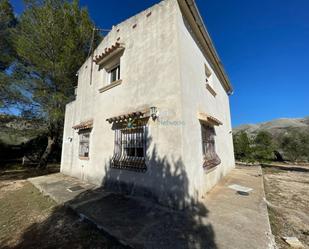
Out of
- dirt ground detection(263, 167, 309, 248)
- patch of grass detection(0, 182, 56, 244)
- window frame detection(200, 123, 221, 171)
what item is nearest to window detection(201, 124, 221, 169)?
window frame detection(200, 123, 221, 171)

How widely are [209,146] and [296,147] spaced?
1727 cm

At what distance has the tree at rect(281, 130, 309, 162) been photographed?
56.2 ft

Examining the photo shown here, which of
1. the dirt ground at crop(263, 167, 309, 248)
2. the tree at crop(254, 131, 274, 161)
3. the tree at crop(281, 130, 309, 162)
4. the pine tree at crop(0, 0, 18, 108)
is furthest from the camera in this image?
the tree at crop(281, 130, 309, 162)

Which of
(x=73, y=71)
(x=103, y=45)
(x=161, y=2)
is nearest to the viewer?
(x=161, y=2)

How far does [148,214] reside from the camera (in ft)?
13.7

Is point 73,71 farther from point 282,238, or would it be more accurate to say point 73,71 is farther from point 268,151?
point 268,151

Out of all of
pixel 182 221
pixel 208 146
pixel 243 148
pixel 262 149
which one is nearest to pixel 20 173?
pixel 182 221

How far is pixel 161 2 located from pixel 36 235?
8.20 m

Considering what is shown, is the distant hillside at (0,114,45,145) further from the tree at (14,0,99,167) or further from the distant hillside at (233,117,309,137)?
the distant hillside at (233,117,309,137)

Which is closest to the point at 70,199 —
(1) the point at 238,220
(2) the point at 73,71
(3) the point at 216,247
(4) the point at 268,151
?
(3) the point at 216,247

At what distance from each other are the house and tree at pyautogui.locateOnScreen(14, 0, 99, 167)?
19.8ft

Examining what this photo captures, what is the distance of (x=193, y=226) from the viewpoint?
357cm

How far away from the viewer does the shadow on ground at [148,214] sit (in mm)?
3119

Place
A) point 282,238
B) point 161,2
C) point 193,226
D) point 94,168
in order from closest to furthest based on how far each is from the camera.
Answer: point 282,238 → point 193,226 → point 161,2 → point 94,168
